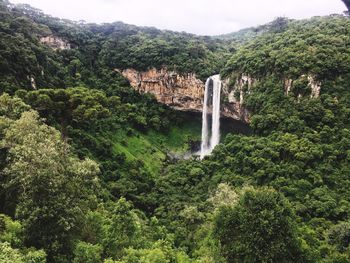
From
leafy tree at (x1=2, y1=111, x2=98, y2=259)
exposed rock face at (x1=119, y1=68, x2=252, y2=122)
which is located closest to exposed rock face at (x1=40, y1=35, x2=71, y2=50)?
exposed rock face at (x1=119, y1=68, x2=252, y2=122)

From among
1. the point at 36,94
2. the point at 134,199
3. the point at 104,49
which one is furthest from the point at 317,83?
the point at 104,49

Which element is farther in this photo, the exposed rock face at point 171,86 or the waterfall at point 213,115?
the exposed rock face at point 171,86

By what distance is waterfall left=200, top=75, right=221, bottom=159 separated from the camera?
77.7m

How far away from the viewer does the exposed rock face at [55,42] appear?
84375mm

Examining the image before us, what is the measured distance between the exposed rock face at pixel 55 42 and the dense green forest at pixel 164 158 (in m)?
1.20

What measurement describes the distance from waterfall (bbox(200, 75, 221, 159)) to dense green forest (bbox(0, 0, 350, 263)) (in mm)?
3319

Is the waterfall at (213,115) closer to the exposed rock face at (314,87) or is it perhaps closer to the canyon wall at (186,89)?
the canyon wall at (186,89)

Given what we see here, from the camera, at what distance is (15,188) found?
2586 centimetres

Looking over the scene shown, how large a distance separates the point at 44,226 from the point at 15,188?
13.4 feet

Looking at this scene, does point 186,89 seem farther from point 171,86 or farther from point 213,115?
point 213,115

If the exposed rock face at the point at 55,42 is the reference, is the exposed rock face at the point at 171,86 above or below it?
below

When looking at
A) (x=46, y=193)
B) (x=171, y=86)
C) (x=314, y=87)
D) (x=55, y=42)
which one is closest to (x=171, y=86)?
(x=171, y=86)

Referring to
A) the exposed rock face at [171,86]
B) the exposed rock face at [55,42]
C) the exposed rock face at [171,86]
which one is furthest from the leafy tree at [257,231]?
the exposed rock face at [55,42]

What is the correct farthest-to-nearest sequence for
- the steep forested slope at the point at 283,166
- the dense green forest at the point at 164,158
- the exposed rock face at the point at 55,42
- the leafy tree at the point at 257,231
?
the exposed rock face at the point at 55,42
the steep forested slope at the point at 283,166
the leafy tree at the point at 257,231
the dense green forest at the point at 164,158
